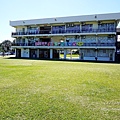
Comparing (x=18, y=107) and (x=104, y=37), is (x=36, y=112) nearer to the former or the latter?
(x=18, y=107)

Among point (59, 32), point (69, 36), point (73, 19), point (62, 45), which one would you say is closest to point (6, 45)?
point (59, 32)

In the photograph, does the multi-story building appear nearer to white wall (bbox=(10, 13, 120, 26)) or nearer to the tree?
white wall (bbox=(10, 13, 120, 26))

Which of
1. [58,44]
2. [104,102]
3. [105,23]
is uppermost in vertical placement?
[105,23]

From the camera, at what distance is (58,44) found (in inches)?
1462

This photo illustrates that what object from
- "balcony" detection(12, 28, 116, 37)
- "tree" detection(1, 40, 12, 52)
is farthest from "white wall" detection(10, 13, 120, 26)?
"tree" detection(1, 40, 12, 52)

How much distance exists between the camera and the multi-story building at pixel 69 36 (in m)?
33.7

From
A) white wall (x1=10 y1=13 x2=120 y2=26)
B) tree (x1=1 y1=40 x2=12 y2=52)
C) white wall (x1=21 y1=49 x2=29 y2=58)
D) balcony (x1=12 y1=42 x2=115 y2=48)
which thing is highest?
white wall (x1=10 y1=13 x2=120 y2=26)

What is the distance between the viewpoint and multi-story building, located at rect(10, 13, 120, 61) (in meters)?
33.7

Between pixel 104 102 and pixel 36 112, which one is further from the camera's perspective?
pixel 104 102

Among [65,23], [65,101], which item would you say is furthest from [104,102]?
[65,23]

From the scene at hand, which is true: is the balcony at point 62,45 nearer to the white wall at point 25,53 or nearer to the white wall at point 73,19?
the white wall at point 25,53

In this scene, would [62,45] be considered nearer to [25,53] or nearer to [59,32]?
[59,32]

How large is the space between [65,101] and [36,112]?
4.07 ft

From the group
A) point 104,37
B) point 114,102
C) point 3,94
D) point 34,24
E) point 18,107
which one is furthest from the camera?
point 34,24
